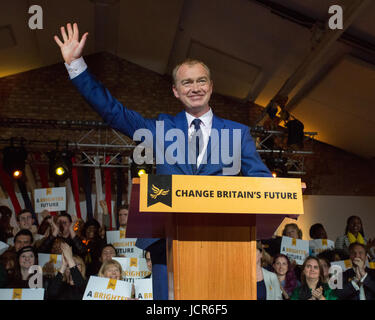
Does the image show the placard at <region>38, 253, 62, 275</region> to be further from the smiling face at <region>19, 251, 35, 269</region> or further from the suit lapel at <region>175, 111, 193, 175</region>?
the suit lapel at <region>175, 111, 193, 175</region>

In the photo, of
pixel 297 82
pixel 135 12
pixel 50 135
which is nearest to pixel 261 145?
pixel 297 82

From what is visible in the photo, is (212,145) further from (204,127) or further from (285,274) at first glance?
(285,274)

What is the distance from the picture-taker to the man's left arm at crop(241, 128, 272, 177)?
1865 mm

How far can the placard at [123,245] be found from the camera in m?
5.17

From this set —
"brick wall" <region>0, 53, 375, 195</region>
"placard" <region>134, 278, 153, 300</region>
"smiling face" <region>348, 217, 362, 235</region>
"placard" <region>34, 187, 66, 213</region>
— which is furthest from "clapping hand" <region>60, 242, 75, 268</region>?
"brick wall" <region>0, 53, 375, 195</region>

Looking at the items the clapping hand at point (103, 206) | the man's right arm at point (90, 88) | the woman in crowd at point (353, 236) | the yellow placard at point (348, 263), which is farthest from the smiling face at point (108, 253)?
the man's right arm at point (90, 88)

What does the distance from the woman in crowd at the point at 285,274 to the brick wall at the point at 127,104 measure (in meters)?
4.13

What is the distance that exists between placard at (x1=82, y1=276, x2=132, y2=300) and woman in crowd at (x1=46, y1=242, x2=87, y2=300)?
24 centimetres

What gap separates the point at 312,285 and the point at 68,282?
2405mm

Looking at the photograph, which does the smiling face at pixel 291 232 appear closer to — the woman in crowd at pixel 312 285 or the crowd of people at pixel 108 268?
the crowd of people at pixel 108 268

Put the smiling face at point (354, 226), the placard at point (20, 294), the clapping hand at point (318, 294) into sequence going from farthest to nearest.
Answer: the smiling face at point (354, 226) → the clapping hand at point (318, 294) → the placard at point (20, 294)

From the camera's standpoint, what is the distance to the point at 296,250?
5.21 m

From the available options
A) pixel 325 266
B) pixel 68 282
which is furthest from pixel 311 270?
pixel 68 282
